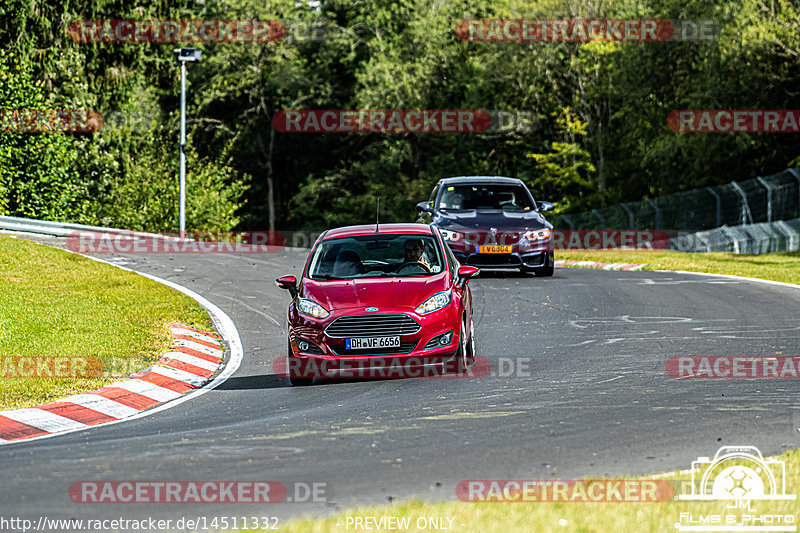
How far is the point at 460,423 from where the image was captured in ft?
28.7

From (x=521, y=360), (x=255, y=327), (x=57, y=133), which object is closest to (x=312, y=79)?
(x=57, y=133)

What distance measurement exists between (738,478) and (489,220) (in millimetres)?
14065

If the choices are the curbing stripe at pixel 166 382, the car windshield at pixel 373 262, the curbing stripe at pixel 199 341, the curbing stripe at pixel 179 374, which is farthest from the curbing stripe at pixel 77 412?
the curbing stripe at pixel 199 341

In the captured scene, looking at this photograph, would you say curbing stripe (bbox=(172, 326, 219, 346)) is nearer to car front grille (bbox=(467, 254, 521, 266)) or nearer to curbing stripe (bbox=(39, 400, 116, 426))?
curbing stripe (bbox=(39, 400, 116, 426))

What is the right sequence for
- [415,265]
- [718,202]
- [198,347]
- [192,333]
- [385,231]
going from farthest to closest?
[718,202], [192,333], [198,347], [385,231], [415,265]

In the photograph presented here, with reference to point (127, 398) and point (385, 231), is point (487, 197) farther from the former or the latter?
point (127, 398)

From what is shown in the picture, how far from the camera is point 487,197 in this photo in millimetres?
21547

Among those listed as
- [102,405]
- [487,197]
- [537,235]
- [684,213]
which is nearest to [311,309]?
[102,405]

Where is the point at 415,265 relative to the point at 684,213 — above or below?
above

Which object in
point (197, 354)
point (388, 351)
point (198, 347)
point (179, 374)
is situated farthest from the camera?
point (198, 347)

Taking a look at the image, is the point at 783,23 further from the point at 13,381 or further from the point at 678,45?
the point at 13,381

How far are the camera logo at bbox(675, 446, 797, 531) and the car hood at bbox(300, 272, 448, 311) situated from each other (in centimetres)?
462

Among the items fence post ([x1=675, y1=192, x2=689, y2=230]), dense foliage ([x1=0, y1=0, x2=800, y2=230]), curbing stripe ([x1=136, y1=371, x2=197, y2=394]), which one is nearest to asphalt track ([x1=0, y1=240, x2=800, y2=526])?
curbing stripe ([x1=136, y1=371, x2=197, y2=394])

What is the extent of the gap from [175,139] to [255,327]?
41.0m
